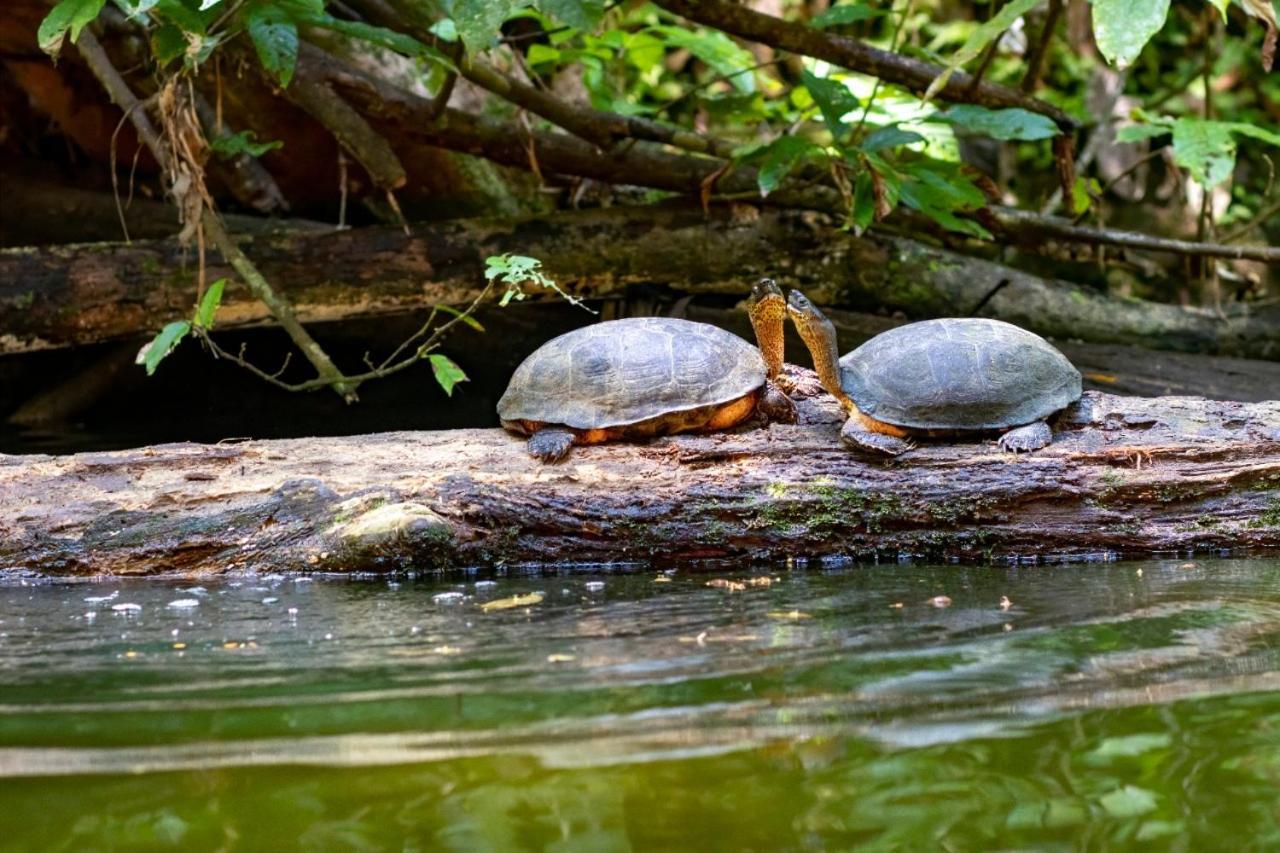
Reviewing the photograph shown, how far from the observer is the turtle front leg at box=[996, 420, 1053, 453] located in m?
4.22

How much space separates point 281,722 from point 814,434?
2559 millimetres

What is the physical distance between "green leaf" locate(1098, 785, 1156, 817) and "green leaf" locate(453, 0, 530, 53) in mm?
2203

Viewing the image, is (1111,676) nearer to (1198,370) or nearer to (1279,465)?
(1279,465)

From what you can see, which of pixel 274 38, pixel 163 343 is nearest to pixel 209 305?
pixel 163 343

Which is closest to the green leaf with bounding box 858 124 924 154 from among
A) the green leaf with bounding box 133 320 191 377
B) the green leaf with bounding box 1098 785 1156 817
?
the green leaf with bounding box 133 320 191 377

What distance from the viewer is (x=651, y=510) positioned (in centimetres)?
411

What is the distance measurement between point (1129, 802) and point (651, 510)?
2374mm

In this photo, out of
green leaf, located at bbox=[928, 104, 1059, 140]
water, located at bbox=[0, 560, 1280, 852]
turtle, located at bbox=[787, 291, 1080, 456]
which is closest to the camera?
water, located at bbox=[0, 560, 1280, 852]

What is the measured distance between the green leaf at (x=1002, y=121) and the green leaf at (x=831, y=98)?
44 cm

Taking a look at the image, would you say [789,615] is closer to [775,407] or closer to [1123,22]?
[775,407]

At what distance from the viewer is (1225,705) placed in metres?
2.34

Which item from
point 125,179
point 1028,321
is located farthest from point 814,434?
point 125,179

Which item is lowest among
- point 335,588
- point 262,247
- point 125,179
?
point 335,588

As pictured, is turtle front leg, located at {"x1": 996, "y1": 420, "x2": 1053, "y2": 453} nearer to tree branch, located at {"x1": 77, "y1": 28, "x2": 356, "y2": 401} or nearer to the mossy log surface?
the mossy log surface
